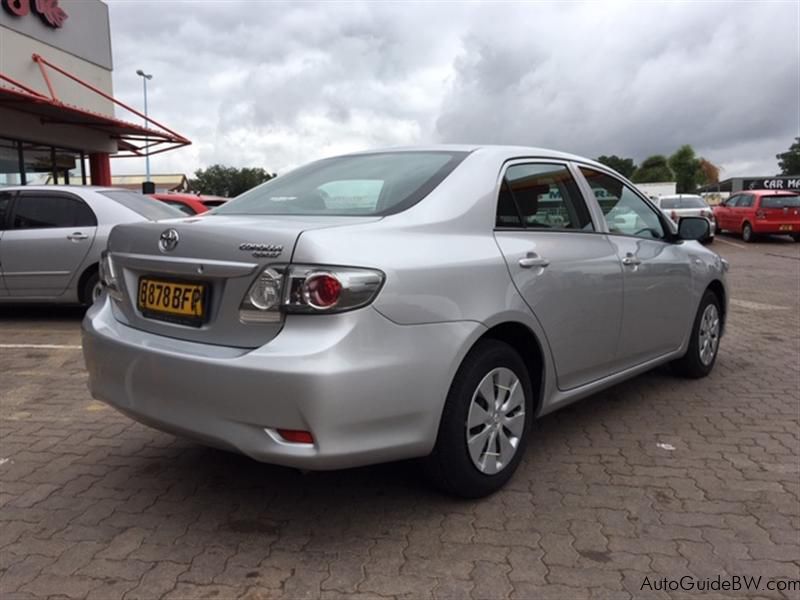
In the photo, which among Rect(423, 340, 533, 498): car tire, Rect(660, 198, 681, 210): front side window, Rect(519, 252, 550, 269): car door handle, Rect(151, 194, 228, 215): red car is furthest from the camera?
Rect(660, 198, 681, 210): front side window

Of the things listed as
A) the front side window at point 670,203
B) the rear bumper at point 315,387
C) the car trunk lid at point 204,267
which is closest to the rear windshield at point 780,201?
the front side window at point 670,203

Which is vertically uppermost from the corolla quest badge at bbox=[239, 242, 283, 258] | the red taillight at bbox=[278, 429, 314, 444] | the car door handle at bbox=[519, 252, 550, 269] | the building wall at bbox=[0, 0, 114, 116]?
the building wall at bbox=[0, 0, 114, 116]

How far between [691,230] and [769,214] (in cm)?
1777

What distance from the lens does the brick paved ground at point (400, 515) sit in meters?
2.48

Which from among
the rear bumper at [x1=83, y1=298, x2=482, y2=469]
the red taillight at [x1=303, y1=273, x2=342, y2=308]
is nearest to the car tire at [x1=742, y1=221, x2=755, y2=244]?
the rear bumper at [x1=83, y1=298, x2=482, y2=469]

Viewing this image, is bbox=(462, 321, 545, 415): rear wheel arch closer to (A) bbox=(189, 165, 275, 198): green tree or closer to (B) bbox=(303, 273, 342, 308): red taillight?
(B) bbox=(303, 273, 342, 308): red taillight

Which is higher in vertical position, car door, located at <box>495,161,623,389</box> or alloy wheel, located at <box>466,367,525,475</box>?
car door, located at <box>495,161,623,389</box>

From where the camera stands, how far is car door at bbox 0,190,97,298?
284 inches

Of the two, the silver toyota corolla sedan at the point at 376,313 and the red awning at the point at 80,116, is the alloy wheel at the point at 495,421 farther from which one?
the red awning at the point at 80,116

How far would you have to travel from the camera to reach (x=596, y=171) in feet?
13.5

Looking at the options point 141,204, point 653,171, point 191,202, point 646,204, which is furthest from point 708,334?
point 653,171

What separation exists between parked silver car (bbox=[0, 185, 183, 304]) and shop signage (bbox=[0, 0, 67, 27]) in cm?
971

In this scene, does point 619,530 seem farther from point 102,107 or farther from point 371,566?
point 102,107

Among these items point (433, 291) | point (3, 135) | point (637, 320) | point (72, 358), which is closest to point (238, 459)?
point (433, 291)
